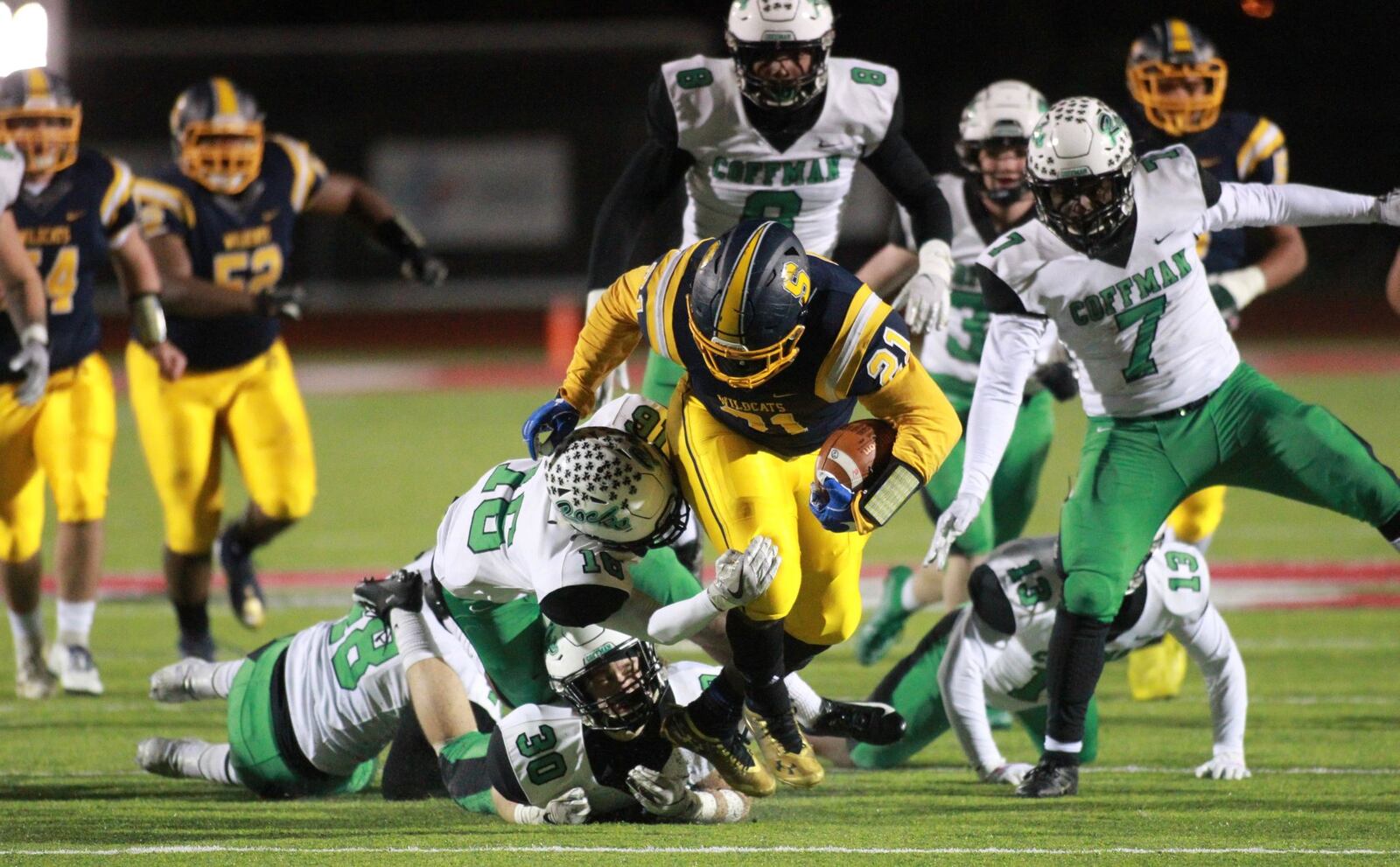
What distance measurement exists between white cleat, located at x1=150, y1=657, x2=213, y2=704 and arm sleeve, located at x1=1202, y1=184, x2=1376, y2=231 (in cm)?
299

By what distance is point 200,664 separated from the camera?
524 cm

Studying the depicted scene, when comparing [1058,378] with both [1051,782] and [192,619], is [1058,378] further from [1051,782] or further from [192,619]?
[192,619]

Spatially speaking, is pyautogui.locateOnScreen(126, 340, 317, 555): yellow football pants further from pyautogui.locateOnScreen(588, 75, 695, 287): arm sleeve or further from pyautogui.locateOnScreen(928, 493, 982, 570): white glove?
pyautogui.locateOnScreen(928, 493, 982, 570): white glove

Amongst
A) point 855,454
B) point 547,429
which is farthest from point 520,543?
point 855,454

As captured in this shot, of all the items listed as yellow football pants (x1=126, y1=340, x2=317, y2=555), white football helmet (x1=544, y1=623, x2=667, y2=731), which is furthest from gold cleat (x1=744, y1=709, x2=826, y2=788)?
yellow football pants (x1=126, y1=340, x2=317, y2=555)

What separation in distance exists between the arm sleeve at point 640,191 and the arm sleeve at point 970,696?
4.75ft

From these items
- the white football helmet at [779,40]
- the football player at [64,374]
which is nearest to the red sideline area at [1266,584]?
the football player at [64,374]

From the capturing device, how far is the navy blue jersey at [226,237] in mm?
6828

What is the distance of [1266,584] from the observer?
26.7ft

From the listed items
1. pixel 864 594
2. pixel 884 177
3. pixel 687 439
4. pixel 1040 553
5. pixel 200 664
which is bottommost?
pixel 864 594

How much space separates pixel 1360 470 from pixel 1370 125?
16.1 m

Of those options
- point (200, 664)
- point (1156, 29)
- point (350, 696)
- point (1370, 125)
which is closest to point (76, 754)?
point (200, 664)

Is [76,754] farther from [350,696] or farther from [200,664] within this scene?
[350,696]

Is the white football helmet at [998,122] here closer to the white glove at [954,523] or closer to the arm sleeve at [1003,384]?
the arm sleeve at [1003,384]
